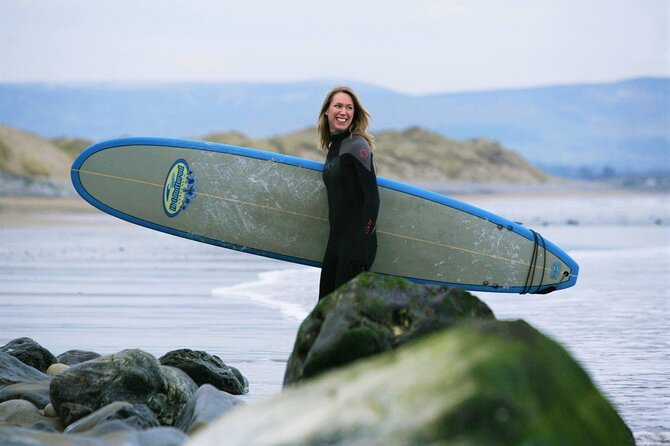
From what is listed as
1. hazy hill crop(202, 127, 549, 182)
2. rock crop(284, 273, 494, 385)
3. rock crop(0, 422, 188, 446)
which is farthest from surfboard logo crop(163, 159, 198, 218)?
hazy hill crop(202, 127, 549, 182)

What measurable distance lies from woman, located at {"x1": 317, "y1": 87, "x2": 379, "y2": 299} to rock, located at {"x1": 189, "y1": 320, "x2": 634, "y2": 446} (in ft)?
8.13

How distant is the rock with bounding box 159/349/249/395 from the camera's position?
5.83 m

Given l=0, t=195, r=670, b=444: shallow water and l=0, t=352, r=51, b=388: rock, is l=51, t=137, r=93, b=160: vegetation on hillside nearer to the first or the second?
l=0, t=195, r=670, b=444: shallow water

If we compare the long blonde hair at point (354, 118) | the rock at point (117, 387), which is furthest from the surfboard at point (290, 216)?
the rock at point (117, 387)

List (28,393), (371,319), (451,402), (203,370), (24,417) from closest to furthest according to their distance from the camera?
(451,402) < (371,319) < (24,417) < (28,393) < (203,370)

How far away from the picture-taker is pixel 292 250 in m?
7.34

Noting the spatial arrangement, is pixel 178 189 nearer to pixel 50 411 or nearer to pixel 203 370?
pixel 203 370

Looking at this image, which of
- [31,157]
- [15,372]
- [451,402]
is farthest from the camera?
[31,157]

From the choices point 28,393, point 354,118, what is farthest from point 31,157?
point 28,393

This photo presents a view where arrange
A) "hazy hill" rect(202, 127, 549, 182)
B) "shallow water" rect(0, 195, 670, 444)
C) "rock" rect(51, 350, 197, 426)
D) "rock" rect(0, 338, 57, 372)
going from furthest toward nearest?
"hazy hill" rect(202, 127, 549, 182) < "shallow water" rect(0, 195, 670, 444) < "rock" rect(0, 338, 57, 372) < "rock" rect(51, 350, 197, 426)

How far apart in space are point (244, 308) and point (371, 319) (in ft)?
19.4

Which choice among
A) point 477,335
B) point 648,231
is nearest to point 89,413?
point 477,335

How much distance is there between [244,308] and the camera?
32.3 feet

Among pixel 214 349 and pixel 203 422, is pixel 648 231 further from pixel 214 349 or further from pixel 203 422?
A: pixel 203 422
